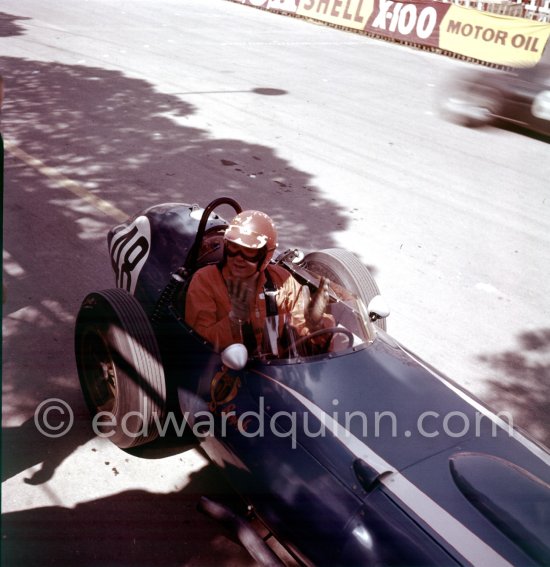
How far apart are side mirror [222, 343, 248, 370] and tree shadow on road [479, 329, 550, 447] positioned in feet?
7.58

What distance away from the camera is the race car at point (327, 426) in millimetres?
2676

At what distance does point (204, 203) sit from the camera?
23.1 ft

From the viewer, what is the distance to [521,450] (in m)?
3.13

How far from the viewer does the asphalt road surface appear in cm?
360

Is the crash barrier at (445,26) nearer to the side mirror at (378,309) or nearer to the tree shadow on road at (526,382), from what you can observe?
the tree shadow on road at (526,382)

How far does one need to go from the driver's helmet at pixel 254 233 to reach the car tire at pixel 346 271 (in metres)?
0.91

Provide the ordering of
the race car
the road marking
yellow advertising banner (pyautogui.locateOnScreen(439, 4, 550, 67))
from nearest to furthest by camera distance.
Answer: the race car < the road marking < yellow advertising banner (pyautogui.locateOnScreen(439, 4, 550, 67))

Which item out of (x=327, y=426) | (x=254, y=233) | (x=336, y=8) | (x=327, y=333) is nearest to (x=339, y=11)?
(x=336, y=8)

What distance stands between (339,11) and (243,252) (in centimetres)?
1971

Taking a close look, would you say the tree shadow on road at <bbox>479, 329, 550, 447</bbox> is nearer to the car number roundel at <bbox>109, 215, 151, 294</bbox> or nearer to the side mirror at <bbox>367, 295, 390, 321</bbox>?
the side mirror at <bbox>367, 295, 390, 321</bbox>

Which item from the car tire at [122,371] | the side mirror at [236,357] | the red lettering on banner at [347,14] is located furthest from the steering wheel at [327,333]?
the red lettering on banner at [347,14]

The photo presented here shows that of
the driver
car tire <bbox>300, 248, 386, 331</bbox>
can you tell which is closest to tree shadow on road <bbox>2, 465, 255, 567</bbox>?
the driver

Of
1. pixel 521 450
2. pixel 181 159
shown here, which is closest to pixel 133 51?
pixel 181 159

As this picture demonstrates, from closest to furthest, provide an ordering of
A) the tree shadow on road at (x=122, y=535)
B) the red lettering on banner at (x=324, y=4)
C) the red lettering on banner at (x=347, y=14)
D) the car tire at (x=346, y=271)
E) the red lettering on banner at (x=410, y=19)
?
the tree shadow on road at (x=122, y=535)
the car tire at (x=346, y=271)
the red lettering on banner at (x=410, y=19)
the red lettering on banner at (x=347, y=14)
the red lettering on banner at (x=324, y=4)
